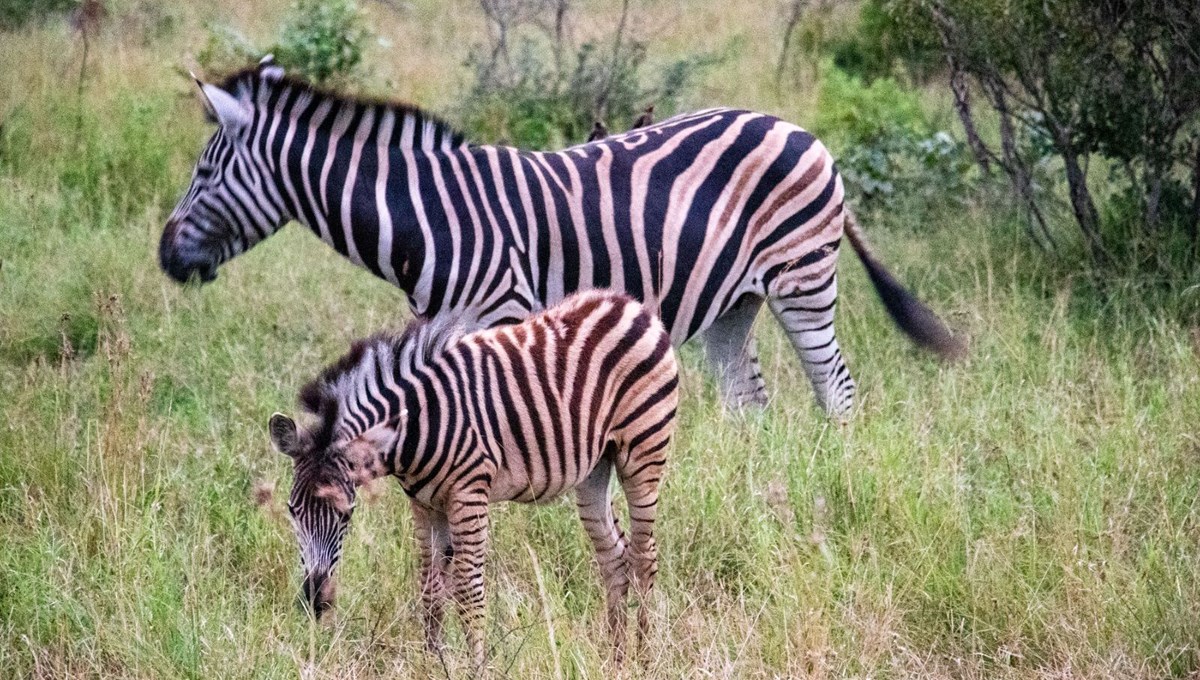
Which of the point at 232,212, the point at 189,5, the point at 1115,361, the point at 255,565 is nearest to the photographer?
the point at 255,565

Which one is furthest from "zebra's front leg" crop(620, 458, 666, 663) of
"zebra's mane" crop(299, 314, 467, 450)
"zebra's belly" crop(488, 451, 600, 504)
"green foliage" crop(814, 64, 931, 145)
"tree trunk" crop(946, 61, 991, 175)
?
"green foliage" crop(814, 64, 931, 145)

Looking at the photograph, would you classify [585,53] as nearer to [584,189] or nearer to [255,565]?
[584,189]

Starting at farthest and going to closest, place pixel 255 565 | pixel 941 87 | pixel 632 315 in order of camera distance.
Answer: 1. pixel 941 87
2. pixel 255 565
3. pixel 632 315

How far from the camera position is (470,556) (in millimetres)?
3920

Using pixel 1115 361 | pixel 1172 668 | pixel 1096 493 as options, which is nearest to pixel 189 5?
pixel 1115 361

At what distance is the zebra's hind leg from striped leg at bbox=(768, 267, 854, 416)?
13 centimetres

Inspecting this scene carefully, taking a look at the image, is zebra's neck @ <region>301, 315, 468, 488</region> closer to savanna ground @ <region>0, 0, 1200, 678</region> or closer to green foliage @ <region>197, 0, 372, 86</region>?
savanna ground @ <region>0, 0, 1200, 678</region>

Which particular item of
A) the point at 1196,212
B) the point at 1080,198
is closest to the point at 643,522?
the point at 1080,198

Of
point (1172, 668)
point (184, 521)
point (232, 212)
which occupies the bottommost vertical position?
point (184, 521)

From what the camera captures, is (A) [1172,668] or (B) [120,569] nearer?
(A) [1172,668]

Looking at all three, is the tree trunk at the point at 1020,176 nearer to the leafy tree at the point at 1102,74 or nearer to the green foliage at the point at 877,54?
the leafy tree at the point at 1102,74

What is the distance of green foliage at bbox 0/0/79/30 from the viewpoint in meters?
11.7

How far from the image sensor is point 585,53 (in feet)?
33.8

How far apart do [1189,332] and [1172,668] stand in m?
3.03
